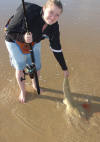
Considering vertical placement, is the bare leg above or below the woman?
below

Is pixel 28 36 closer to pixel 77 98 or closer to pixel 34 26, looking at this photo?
pixel 34 26

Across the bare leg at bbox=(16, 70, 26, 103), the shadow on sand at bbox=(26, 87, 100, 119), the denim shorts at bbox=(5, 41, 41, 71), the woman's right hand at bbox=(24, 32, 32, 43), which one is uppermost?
the woman's right hand at bbox=(24, 32, 32, 43)

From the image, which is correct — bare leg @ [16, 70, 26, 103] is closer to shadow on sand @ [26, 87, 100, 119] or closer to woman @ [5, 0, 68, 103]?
shadow on sand @ [26, 87, 100, 119]

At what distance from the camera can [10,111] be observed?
3.76 metres

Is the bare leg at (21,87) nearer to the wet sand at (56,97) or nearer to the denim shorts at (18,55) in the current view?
the wet sand at (56,97)

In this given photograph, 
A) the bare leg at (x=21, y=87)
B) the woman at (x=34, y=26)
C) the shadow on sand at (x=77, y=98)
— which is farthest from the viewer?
the shadow on sand at (x=77, y=98)

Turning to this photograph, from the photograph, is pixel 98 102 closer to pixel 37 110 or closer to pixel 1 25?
pixel 37 110

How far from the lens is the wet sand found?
3365 millimetres

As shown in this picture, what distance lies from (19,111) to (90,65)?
6.71 feet

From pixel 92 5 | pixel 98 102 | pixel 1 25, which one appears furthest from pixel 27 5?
pixel 92 5

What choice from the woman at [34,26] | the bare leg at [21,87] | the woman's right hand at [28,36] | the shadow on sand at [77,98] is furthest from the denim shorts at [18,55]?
the shadow on sand at [77,98]

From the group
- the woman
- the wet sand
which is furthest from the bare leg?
the woman

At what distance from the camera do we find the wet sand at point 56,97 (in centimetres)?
337

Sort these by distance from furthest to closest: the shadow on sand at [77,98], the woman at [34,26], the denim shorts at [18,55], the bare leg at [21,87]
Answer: the shadow on sand at [77,98] → the bare leg at [21,87] → the denim shorts at [18,55] → the woman at [34,26]
